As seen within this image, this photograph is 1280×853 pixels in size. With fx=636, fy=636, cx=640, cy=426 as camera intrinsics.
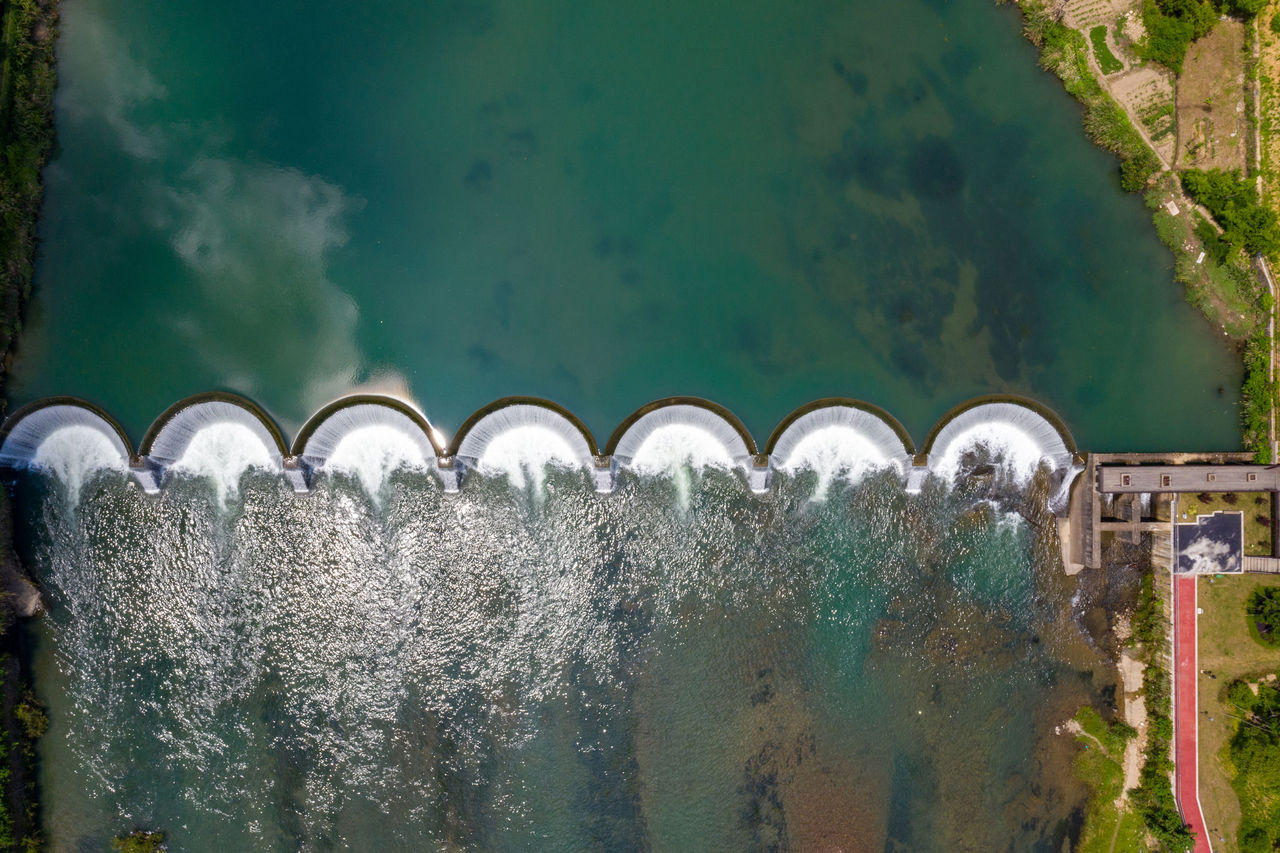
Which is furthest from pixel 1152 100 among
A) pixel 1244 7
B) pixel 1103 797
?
pixel 1103 797

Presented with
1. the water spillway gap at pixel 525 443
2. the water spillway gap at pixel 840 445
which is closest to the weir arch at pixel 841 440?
the water spillway gap at pixel 840 445

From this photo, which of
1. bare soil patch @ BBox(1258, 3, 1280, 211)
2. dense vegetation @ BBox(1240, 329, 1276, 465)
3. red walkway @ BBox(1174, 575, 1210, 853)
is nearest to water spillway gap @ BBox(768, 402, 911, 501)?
red walkway @ BBox(1174, 575, 1210, 853)

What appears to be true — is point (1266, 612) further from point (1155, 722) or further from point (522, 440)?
point (522, 440)

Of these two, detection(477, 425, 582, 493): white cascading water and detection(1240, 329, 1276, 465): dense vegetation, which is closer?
detection(1240, 329, 1276, 465): dense vegetation

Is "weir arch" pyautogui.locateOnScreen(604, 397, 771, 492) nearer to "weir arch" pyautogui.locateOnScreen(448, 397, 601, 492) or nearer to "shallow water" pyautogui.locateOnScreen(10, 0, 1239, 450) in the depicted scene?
"shallow water" pyautogui.locateOnScreen(10, 0, 1239, 450)

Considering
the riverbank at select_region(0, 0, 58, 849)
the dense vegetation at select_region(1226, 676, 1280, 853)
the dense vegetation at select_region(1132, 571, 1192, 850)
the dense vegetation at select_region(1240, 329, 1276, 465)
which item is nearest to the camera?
the riverbank at select_region(0, 0, 58, 849)

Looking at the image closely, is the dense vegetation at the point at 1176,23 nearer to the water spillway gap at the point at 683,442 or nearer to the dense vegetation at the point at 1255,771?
the water spillway gap at the point at 683,442

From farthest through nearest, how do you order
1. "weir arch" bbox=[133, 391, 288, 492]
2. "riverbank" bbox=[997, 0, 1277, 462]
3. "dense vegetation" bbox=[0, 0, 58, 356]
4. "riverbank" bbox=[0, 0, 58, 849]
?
"riverbank" bbox=[997, 0, 1277, 462]
"weir arch" bbox=[133, 391, 288, 492]
"dense vegetation" bbox=[0, 0, 58, 356]
"riverbank" bbox=[0, 0, 58, 849]

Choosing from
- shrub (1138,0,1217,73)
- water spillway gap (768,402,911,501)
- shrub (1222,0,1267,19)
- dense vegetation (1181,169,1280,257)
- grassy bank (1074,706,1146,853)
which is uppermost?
shrub (1222,0,1267,19)
